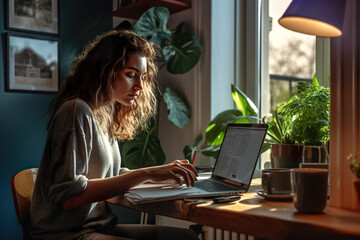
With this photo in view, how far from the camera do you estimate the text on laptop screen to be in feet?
4.17

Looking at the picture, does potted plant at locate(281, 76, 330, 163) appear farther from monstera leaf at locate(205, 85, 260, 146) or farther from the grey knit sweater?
the grey knit sweater

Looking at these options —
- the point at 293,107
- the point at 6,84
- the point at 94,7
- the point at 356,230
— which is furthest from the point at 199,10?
the point at 356,230

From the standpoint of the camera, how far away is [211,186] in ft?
4.39

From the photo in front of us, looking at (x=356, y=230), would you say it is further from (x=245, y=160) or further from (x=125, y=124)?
(x=125, y=124)

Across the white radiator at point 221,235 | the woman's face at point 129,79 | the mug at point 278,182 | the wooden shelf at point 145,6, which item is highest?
the wooden shelf at point 145,6

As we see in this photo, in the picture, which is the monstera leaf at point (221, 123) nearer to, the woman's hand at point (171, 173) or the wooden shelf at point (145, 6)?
the woman's hand at point (171, 173)

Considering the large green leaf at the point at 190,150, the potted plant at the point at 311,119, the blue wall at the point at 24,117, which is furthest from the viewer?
the blue wall at the point at 24,117

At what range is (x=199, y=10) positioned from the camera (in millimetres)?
2441

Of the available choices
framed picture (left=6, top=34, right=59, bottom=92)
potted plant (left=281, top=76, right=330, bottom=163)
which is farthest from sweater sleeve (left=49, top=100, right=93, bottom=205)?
framed picture (left=6, top=34, right=59, bottom=92)

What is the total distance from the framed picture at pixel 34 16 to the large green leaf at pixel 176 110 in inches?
36.8

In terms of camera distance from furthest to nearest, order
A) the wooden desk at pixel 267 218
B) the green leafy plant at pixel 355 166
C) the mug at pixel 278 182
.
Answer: the mug at pixel 278 182, the green leafy plant at pixel 355 166, the wooden desk at pixel 267 218

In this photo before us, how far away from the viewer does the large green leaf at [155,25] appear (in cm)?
241

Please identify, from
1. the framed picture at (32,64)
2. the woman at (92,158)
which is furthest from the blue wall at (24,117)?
the woman at (92,158)

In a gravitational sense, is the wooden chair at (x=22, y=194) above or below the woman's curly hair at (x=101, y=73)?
below
